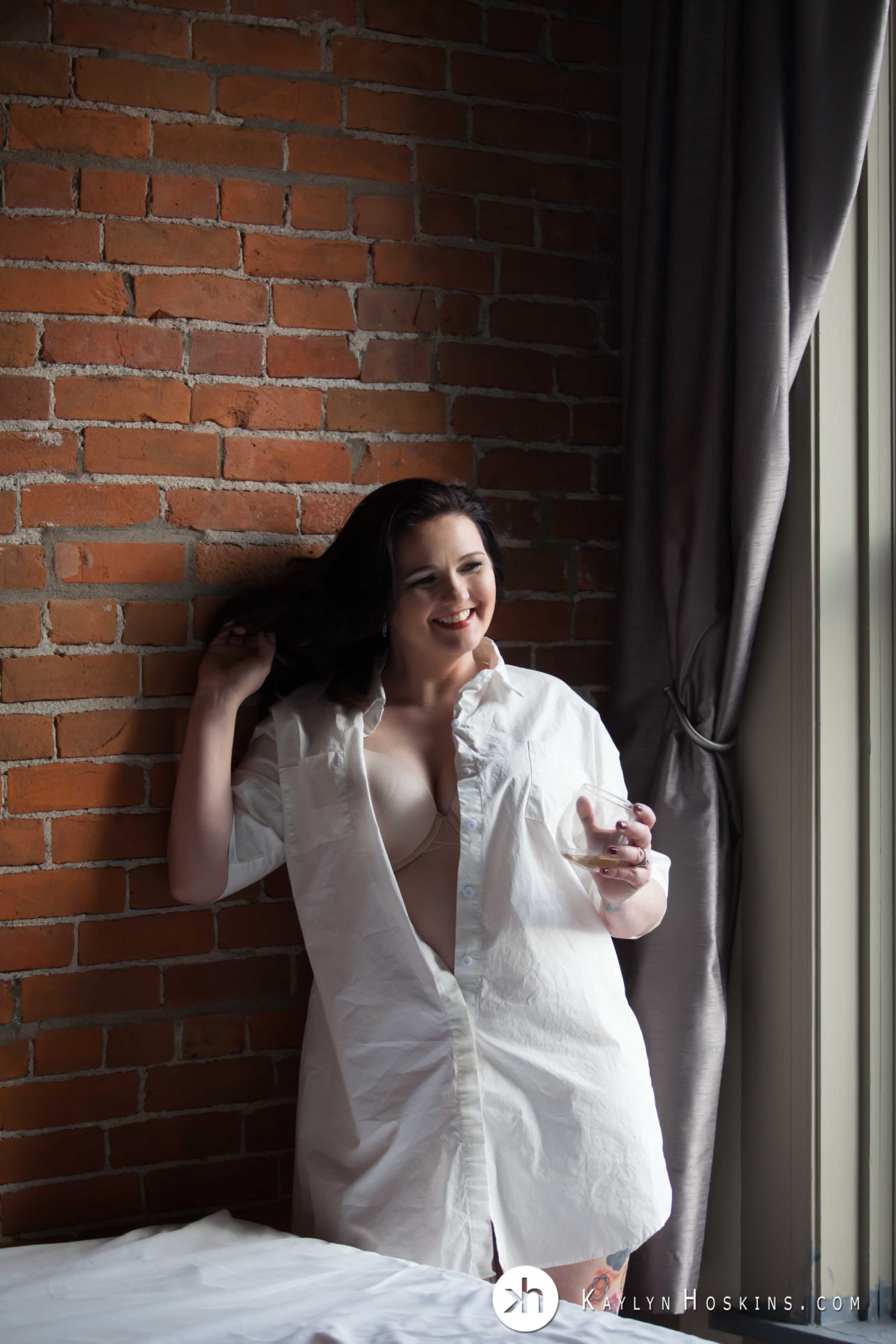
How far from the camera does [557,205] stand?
2102 millimetres

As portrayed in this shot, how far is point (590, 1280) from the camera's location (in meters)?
1.63

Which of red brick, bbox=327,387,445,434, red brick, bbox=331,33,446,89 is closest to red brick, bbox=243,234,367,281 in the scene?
red brick, bbox=327,387,445,434

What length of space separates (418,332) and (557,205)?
412mm

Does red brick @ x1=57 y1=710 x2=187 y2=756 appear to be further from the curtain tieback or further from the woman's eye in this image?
the curtain tieback

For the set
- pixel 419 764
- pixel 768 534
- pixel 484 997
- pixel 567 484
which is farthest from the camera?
pixel 567 484

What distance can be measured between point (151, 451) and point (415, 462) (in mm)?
485

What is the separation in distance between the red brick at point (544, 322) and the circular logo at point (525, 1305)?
1617mm

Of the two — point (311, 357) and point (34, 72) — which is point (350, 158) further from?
point (34, 72)

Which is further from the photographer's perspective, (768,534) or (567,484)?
(567,484)

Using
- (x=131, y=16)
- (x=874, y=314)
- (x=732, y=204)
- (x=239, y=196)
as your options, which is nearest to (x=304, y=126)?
(x=239, y=196)

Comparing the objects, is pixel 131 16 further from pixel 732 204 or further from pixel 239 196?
pixel 732 204

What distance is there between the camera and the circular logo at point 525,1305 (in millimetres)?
1250

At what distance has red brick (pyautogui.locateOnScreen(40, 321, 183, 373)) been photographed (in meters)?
1.76

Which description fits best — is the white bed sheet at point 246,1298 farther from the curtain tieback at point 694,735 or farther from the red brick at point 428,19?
the red brick at point 428,19
